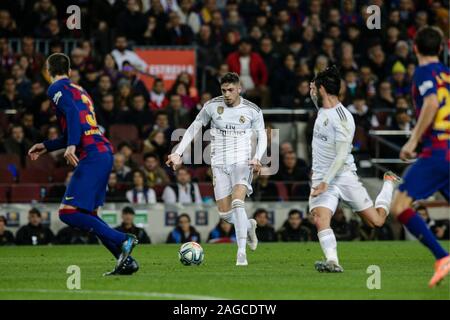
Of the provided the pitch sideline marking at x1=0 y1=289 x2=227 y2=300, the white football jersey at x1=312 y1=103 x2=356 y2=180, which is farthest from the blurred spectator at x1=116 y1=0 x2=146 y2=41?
the pitch sideline marking at x1=0 y1=289 x2=227 y2=300

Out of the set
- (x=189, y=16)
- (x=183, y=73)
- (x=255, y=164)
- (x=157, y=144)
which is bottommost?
(x=157, y=144)

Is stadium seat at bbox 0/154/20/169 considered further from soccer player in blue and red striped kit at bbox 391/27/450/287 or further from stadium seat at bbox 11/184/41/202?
soccer player in blue and red striped kit at bbox 391/27/450/287

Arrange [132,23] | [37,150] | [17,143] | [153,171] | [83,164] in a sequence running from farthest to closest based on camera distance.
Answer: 1. [132,23]
2. [17,143]
3. [153,171]
4. [37,150]
5. [83,164]

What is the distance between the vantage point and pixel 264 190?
2372cm

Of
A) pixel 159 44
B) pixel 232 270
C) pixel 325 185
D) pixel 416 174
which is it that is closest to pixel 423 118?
pixel 416 174

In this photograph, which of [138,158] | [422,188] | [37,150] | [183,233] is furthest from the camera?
[138,158]

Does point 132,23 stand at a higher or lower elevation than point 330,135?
higher

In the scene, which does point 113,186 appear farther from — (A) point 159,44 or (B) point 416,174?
(B) point 416,174

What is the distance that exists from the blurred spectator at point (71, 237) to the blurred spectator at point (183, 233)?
156 cm

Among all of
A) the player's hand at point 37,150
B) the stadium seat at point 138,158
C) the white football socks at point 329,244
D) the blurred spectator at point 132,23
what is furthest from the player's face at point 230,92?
the blurred spectator at point 132,23

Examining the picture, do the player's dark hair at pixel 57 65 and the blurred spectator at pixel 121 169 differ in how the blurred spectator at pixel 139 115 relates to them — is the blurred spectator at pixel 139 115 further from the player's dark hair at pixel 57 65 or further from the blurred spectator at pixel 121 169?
the player's dark hair at pixel 57 65

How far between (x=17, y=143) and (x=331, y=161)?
445 inches

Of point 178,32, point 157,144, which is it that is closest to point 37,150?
point 157,144

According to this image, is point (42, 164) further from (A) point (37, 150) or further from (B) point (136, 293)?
(B) point (136, 293)
